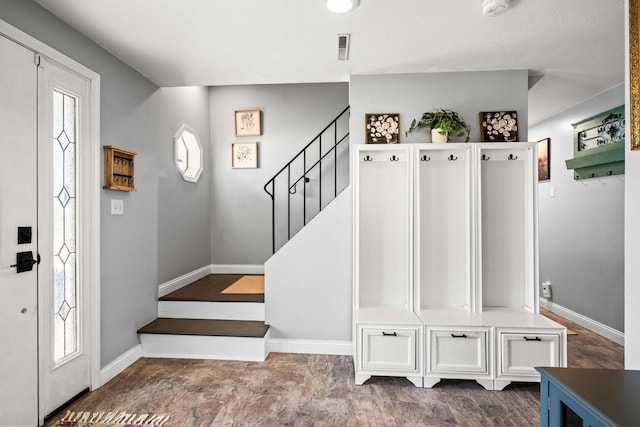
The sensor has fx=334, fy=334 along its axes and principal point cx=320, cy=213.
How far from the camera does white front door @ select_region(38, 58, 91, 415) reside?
2041mm

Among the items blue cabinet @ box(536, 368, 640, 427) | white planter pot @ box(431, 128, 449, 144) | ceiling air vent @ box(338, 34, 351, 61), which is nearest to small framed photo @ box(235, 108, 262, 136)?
ceiling air vent @ box(338, 34, 351, 61)

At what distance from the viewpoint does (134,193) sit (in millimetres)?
2941

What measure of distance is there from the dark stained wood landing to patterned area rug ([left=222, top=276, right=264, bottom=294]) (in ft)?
0.23

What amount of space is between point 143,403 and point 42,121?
196 cm

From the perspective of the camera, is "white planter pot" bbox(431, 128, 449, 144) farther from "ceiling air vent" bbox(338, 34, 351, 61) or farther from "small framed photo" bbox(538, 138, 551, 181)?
"small framed photo" bbox(538, 138, 551, 181)

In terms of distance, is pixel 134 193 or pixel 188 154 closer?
pixel 134 193

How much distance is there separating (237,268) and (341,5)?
3584 millimetres

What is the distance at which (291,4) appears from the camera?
79.7 inches

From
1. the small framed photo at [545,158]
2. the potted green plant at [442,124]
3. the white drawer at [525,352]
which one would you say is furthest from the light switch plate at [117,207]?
the small framed photo at [545,158]

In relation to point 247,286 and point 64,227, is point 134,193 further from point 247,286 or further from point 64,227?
point 247,286

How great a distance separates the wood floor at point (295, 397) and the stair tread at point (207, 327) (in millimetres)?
244

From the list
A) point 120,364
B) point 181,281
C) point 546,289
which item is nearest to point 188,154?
point 181,281

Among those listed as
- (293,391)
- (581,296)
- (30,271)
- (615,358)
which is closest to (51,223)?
(30,271)

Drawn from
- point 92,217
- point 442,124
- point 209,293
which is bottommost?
point 209,293
